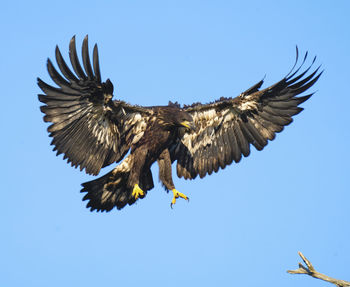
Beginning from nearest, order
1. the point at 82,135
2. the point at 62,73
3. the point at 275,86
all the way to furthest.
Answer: the point at 62,73 → the point at 82,135 → the point at 275,86

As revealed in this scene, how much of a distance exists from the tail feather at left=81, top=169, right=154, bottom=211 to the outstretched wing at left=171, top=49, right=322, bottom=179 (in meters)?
0.81

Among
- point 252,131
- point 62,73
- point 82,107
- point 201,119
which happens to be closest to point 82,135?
point 82,107

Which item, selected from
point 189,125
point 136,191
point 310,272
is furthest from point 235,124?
point 310,272

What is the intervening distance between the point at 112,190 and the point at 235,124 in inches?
104

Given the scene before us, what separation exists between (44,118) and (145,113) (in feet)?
5.99

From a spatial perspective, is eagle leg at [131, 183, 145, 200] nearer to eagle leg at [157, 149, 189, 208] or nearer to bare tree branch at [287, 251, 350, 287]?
eagle leg at [157, 149, 189, 208]

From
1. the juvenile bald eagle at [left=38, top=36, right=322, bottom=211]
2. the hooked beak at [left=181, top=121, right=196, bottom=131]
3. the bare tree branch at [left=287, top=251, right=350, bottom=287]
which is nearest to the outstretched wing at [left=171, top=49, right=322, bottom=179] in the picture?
the juvenile bald eagle at [left=38, top=36, right=322, bottom=211]

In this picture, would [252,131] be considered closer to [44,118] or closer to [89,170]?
[89,170]

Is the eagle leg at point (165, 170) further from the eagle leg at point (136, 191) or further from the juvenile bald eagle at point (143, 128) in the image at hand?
the eagle leg at point (136, 191)

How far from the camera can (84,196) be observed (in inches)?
404

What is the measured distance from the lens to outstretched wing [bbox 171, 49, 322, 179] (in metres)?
10.6

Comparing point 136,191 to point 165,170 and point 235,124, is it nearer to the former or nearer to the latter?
point 165,170

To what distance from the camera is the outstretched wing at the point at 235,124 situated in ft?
34.9

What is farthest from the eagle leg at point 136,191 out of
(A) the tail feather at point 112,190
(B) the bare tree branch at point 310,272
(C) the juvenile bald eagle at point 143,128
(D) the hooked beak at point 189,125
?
(B) the bare tree branch at point 310,272
